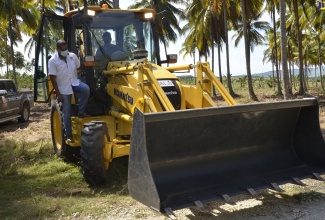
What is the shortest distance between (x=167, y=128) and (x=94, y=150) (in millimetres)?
1395

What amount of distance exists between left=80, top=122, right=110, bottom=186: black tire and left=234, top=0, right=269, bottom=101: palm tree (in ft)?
61.6

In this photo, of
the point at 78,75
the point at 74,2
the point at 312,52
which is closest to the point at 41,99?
the point at 78,75

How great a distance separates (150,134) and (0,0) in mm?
18341

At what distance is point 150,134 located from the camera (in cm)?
484

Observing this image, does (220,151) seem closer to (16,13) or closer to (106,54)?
Result: (106,54)

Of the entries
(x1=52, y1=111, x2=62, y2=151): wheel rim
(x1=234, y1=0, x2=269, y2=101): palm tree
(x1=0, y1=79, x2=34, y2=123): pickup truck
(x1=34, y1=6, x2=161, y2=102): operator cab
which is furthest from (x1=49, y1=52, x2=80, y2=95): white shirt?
(x1=234, y1=0, x2=269, y2=101): palm tree

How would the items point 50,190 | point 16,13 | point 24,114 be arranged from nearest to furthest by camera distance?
point 50,190, point 24,114, point 16,13

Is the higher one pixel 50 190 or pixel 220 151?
pixel 220 151

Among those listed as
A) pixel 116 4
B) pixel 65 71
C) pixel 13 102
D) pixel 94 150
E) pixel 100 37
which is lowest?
pixel 94 150

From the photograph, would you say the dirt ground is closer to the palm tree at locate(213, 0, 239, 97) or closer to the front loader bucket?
the front loader bucket

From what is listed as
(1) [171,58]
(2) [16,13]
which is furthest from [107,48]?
(2) [16,13]

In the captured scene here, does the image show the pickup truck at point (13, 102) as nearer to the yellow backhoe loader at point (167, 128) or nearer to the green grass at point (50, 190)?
the green grass at point (50, 190)

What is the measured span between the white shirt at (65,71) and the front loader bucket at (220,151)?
262 centimetres

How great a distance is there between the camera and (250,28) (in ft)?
111
